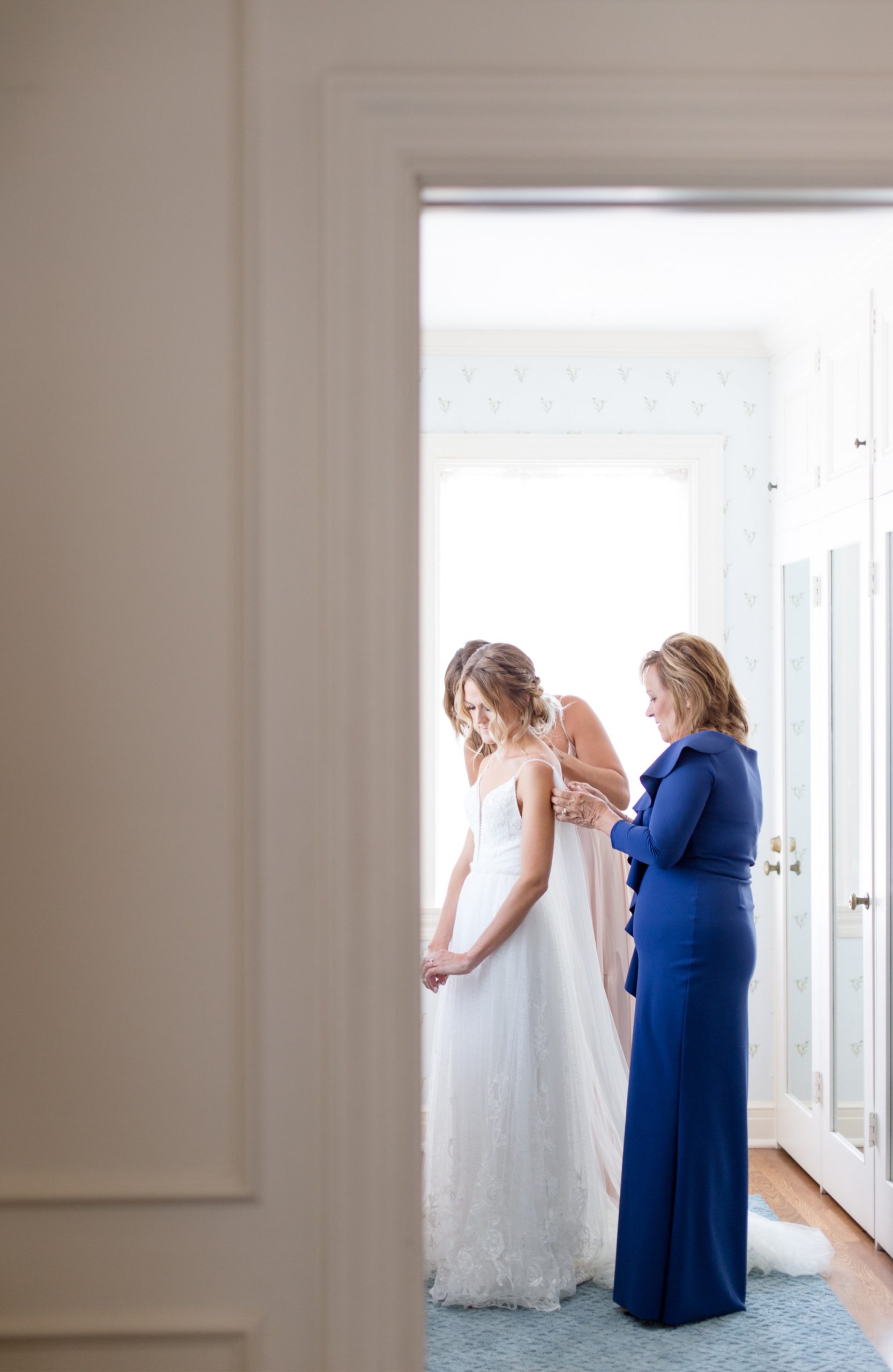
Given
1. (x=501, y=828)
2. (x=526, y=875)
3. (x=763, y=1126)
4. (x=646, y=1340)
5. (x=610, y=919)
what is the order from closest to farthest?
(x=646, y=1340), (x=526, y=875), (x=501, y=828), (x=610, y=919), (x=763, y=1126)

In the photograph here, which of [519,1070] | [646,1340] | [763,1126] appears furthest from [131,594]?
[763,1126]

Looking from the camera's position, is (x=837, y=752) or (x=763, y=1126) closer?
(x=837, y=752)

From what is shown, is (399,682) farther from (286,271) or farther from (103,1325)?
(103,1325)

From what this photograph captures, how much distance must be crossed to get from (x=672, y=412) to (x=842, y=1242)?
109 inches

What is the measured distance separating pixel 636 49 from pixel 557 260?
2.26 metres

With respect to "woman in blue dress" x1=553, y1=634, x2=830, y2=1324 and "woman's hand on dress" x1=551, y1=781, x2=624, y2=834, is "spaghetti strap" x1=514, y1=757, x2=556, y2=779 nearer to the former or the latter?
"woman's hand on dress" x1=551, y1=781, x2=624, y2=834

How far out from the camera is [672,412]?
13.0 ft

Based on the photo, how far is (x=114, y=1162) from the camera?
1.10 meters

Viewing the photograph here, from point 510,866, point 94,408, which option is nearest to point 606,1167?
point 510,866

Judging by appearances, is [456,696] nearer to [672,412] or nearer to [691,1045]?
[691,1045]

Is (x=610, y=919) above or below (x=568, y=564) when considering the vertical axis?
below

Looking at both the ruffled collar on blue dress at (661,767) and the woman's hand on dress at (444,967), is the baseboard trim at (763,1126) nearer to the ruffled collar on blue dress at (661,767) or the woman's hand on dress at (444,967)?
the ruffled collar on blue dress at (661,767)

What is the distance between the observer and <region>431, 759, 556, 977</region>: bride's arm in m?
2.72

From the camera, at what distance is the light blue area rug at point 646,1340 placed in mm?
2395
